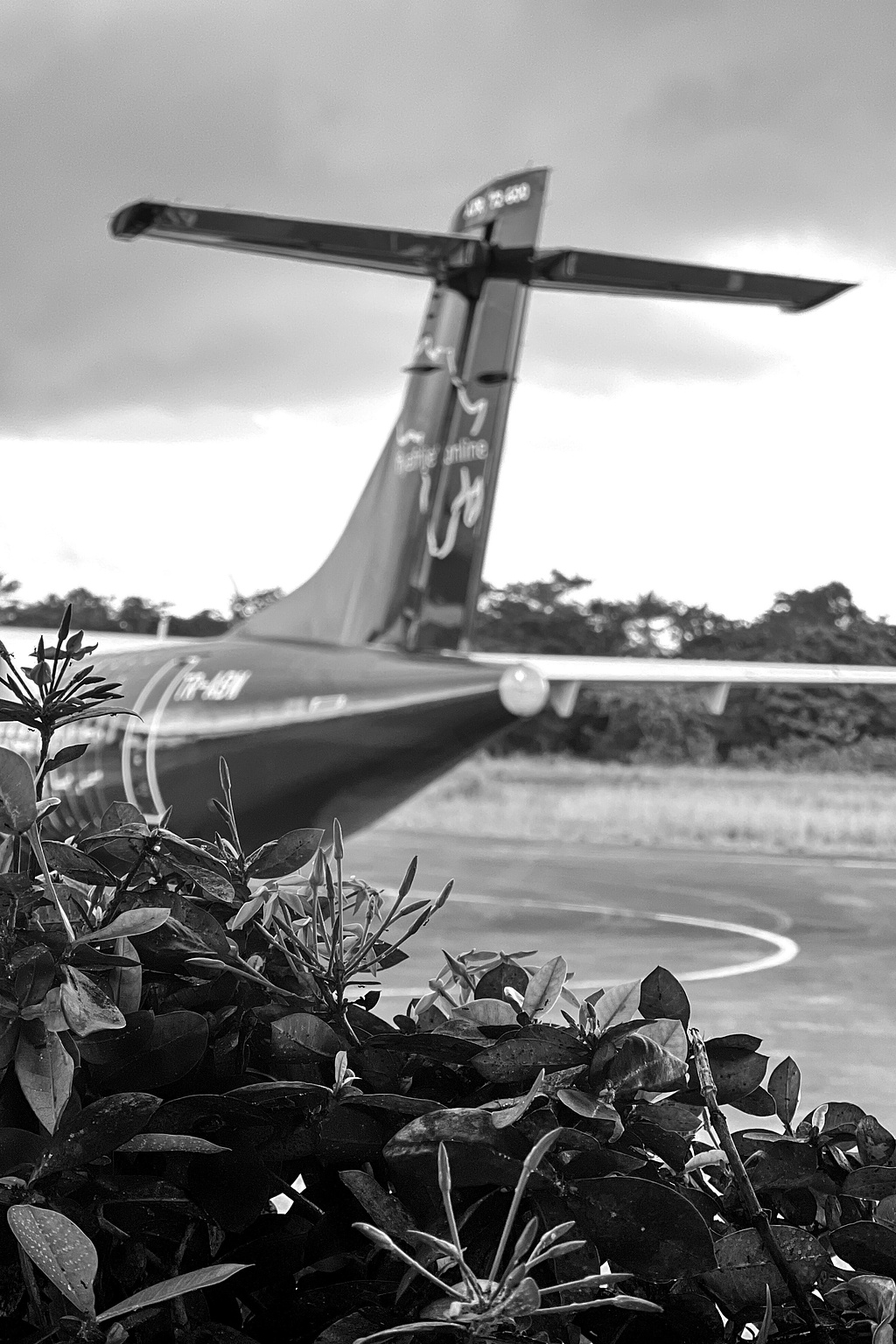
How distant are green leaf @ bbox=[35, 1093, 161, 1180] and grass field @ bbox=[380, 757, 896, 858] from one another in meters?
13.9

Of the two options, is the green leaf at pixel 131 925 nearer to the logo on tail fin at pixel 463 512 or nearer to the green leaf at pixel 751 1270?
the green leaf at pixel 751 1270

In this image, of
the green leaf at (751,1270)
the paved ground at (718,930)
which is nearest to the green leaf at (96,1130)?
the green leaf at (751,1270)

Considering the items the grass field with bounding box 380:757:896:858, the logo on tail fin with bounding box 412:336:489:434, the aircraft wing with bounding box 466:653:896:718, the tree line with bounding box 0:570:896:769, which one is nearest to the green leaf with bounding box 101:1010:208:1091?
the aircraft wing with bounding box 466:653:896:718

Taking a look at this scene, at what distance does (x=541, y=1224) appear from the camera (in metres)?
0.45

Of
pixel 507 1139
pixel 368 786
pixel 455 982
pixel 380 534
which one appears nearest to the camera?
pixel 507 1139

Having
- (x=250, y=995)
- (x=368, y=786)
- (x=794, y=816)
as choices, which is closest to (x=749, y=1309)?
(x=250, y=995)

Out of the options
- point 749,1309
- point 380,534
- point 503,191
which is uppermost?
point 503,191

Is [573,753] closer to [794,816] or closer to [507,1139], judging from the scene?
[794,816]

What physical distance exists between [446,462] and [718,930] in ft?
13.0

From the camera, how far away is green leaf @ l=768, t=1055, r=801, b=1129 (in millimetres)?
590

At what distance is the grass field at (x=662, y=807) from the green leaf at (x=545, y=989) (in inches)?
539

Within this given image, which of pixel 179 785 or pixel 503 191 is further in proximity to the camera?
pixel 503 191

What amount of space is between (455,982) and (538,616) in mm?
24689

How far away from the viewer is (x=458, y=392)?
708 cm
